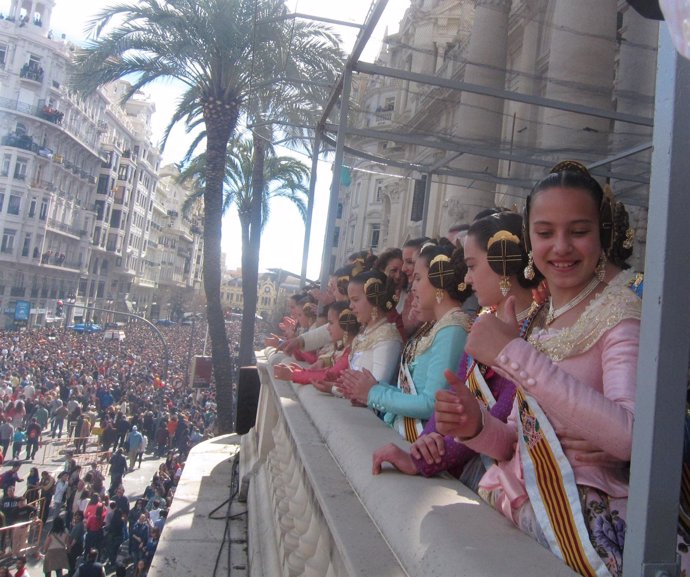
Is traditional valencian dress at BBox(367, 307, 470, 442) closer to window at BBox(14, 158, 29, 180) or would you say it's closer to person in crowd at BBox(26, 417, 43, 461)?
person in crowd at BBox(26, 417, 43, 461)

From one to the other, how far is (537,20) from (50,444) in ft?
64.3

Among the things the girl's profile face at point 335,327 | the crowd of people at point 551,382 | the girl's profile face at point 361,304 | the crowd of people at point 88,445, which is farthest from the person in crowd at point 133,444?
the crowd of people at point 551,382

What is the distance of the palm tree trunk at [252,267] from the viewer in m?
19.7

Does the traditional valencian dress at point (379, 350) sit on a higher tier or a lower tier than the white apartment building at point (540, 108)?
lower

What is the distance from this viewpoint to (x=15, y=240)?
168 feet

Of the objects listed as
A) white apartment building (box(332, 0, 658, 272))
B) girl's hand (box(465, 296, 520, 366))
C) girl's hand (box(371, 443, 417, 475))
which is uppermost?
white apartment building (box(332, 0, 658, 272))

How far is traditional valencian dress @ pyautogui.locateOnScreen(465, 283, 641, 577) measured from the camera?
4.76 feet

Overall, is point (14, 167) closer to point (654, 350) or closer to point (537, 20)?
point (537, 20)

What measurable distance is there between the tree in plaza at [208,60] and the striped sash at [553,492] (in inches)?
466

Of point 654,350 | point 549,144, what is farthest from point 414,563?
point 549,144

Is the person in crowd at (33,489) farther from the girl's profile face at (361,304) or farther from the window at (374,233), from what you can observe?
the window at (374,233)

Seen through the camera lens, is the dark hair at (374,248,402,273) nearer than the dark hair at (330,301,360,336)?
No

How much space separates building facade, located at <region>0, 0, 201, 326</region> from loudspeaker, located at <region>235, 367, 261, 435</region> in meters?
34.3

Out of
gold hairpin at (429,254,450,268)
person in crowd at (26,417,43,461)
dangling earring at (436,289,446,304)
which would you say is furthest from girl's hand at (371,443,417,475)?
person in crowd at (26,417,43,461)
